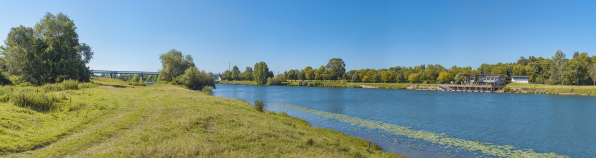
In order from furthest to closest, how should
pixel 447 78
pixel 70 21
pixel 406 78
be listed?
pixel 406 78
pixel 447 78
pixel 70 21

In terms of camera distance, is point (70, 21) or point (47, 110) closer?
point (47, 110)

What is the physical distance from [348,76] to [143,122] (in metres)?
152

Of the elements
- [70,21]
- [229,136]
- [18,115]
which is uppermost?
[70,21]

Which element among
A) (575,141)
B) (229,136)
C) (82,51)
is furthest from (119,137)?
(82,51)

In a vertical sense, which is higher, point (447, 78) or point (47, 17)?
point (47, 17)

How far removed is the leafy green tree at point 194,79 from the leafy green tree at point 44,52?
20.1m

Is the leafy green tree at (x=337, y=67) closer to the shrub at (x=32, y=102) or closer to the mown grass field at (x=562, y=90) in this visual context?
the mown grass field at (x=562, y=90)

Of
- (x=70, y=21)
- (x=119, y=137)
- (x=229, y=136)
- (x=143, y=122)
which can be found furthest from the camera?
(x=70, y=21)

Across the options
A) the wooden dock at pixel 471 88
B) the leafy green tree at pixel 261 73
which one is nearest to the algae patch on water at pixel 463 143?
the wooden dock at pixel 471 88

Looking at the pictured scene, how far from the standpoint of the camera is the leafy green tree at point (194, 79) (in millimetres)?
62081

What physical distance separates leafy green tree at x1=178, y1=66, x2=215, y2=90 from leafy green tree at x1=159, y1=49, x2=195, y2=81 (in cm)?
1038

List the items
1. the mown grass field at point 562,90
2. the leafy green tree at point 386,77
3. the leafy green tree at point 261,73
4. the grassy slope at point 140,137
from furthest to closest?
the leafy green tree at point 261,73, the leafy green tree at point 386,77, the mown grass field at point 562,90, the grassy slope at point 140,137

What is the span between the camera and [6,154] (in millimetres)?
8031

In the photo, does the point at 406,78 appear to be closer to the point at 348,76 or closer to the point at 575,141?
the point at 348,76
